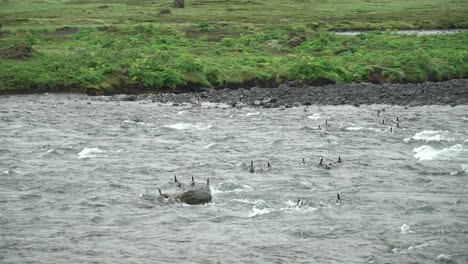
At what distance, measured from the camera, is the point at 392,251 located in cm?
1969

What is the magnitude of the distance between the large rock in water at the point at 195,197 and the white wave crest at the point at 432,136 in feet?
42.2

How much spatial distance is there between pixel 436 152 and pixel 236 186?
961cm

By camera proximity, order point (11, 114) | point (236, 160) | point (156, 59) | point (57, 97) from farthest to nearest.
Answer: point (156, 59) → point (57, 97) → point (11, 114) → point (236, 160)

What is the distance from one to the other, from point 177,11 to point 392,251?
322 ft

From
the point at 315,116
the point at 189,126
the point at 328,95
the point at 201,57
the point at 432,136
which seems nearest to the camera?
the point at 432,136

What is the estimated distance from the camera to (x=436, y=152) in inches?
1184

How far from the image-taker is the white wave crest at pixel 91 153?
99.8ft

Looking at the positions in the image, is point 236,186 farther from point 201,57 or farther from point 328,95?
point 201,57

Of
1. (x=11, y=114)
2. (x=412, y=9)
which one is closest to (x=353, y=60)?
(x=11, y=114)

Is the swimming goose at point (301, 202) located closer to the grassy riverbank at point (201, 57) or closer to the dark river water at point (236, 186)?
the dark river water at point (236, 186)

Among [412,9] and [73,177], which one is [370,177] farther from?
[412,9]

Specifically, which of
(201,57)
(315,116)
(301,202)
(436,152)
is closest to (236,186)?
(301,202)

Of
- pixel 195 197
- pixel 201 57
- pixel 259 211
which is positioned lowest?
pixel 259 211

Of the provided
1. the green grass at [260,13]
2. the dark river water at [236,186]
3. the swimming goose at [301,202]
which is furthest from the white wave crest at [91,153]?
the green grass at [260,13]
